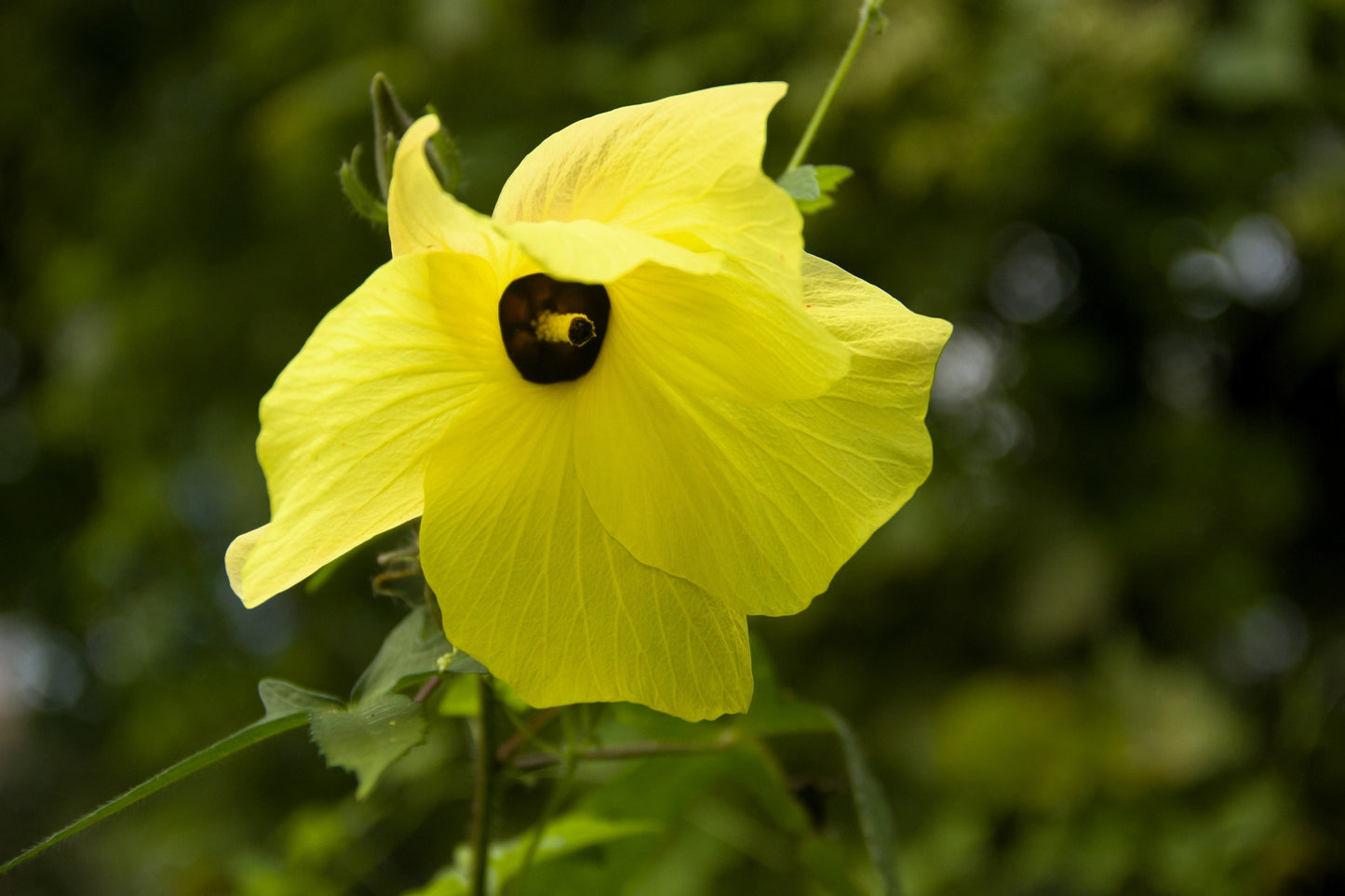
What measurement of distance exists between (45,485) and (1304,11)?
2.85 metres

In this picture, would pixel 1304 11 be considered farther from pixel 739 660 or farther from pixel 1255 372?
pixel 739 660

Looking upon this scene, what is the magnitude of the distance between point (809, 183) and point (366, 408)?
0.20 meters

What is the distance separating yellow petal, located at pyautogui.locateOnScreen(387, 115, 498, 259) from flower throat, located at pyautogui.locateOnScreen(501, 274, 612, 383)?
5cm

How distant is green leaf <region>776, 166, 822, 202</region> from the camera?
0.43 m

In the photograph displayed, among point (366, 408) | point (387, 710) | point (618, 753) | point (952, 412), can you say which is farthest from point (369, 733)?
point (952, 412)

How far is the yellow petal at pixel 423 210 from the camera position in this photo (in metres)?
0.36

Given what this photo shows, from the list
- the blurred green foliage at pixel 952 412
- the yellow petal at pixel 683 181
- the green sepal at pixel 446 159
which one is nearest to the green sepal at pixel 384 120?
the green sepal at pixel 446 159

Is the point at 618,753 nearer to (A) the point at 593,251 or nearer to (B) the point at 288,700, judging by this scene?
(B) the point at 288,700

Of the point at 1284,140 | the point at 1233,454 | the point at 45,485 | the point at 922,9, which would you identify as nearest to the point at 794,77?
the point at 922,9

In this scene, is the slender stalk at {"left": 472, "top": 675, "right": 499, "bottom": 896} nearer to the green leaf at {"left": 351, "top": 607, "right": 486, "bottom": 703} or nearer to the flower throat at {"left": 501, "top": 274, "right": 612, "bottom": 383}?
the green leaf at {"left": 351, "top": 607, "right": 486, "bottom": 703}

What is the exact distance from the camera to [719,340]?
16.1 inches

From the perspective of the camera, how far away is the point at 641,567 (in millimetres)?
442

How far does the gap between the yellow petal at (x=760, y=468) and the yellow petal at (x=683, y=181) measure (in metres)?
0.06

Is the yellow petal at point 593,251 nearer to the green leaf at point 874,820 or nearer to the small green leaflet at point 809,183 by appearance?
the small green leaflet at point 809,183
